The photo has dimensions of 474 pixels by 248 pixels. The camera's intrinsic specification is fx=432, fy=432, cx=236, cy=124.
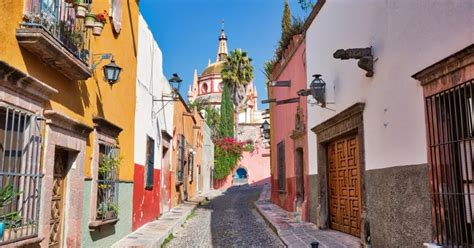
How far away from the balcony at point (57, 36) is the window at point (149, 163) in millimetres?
4842

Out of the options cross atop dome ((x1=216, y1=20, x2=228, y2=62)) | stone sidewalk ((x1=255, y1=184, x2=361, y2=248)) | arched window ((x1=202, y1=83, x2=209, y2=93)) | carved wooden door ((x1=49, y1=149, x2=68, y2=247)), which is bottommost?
stone sidewalk ((x1=255, y1=184, x2=361, y2=248))

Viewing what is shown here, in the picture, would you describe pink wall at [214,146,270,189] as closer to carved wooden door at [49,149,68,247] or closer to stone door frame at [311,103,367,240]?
stone door frame at [311,103,367,240]

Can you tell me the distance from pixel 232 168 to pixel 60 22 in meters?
32.2

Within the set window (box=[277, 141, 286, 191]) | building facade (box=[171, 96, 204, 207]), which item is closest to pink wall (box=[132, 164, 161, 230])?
building facade (box=[171, 96, 204, 207])

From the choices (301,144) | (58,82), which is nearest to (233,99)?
(301,144)

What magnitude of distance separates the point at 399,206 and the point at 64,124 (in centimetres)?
447

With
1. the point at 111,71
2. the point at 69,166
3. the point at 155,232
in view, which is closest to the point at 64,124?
the point at 69,166

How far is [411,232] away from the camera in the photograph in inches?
212

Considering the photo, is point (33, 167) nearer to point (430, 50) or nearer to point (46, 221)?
point (46, 221)

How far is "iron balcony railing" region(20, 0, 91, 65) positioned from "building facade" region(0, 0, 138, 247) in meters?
0.01

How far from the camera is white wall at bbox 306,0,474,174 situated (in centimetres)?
460

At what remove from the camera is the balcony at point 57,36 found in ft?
14.1

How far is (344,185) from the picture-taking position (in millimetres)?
8852

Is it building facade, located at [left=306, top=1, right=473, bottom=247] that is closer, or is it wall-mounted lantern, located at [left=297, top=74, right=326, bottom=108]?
building facade, located at [left=306, top=1, right=473, bottom=247]
